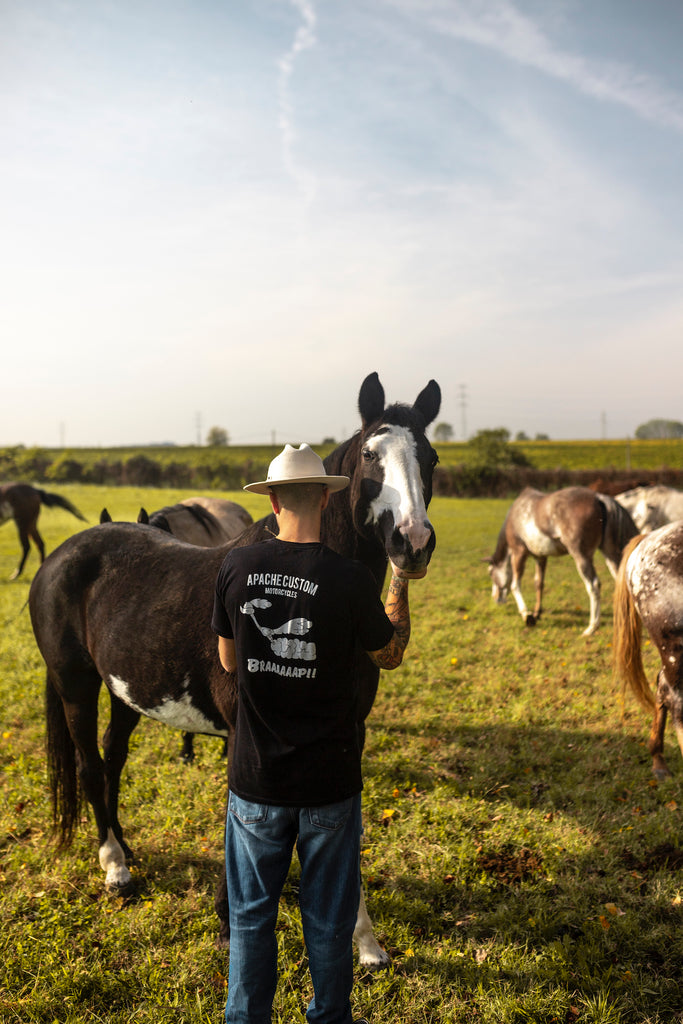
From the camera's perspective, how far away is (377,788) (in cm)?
446

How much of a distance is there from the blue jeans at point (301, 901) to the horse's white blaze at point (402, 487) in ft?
3.19

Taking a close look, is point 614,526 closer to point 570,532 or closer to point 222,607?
point 570,532

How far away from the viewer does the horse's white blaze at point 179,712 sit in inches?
119

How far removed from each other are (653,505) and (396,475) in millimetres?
11084

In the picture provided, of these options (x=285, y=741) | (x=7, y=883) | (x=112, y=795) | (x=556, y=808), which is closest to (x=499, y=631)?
(x=556, y=808)

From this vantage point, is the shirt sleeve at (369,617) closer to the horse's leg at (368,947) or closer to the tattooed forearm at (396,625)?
the tattooed forearm at (396,625)

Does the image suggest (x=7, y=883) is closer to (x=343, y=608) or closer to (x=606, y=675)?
(x=343, y=608)

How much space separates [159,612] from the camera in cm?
307

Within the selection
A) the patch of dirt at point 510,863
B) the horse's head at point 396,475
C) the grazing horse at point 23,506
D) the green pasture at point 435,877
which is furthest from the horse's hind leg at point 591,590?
the grazing horse at point 23,506

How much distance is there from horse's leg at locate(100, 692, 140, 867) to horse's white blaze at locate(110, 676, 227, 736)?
0.60 metres

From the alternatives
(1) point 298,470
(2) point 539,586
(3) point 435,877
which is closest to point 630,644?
(3) point 435,877

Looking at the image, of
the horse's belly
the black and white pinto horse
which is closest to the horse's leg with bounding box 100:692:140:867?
the black and white pinto horse

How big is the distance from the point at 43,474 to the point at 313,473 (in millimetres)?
51424

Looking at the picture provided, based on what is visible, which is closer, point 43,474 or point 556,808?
point 556,808
